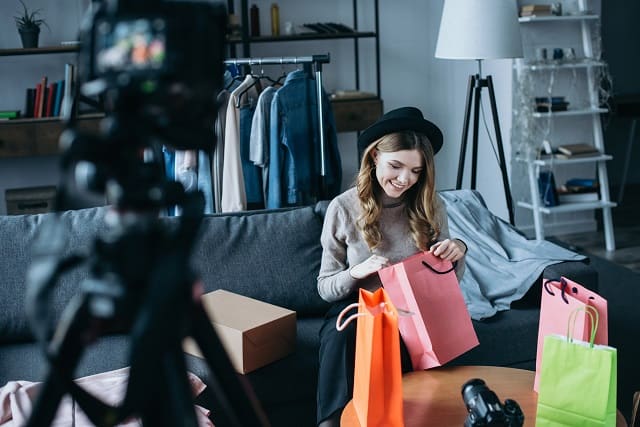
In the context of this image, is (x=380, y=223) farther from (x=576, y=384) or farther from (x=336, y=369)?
(x=576, y=384)

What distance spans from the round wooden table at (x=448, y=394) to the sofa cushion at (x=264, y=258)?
0.68 m

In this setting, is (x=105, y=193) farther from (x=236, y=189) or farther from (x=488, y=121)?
(x=488, y=121)

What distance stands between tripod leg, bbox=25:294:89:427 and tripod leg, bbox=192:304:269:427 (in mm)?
89

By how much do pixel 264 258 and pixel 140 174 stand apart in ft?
6.60

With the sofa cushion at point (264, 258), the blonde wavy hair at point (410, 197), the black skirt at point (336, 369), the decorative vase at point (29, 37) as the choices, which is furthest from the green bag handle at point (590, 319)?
the decorative vase at point (29, 37)

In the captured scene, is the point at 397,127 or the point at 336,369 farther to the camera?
the point at 397,127

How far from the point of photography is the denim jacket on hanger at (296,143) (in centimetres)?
356

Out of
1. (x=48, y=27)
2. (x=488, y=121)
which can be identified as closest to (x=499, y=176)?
(x=488, y=121)

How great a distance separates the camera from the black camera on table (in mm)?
1459

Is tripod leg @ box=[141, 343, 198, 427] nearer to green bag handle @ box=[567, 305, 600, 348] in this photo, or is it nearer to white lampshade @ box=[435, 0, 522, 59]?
green bag handle @ box=[567, 305, 600, 348]

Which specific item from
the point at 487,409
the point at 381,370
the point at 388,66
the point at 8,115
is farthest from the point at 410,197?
the point at 388,66

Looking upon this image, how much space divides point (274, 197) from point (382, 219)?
1.38 m

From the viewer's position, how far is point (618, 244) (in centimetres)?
473

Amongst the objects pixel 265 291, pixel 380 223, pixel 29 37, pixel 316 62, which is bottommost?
pixel 265 291
